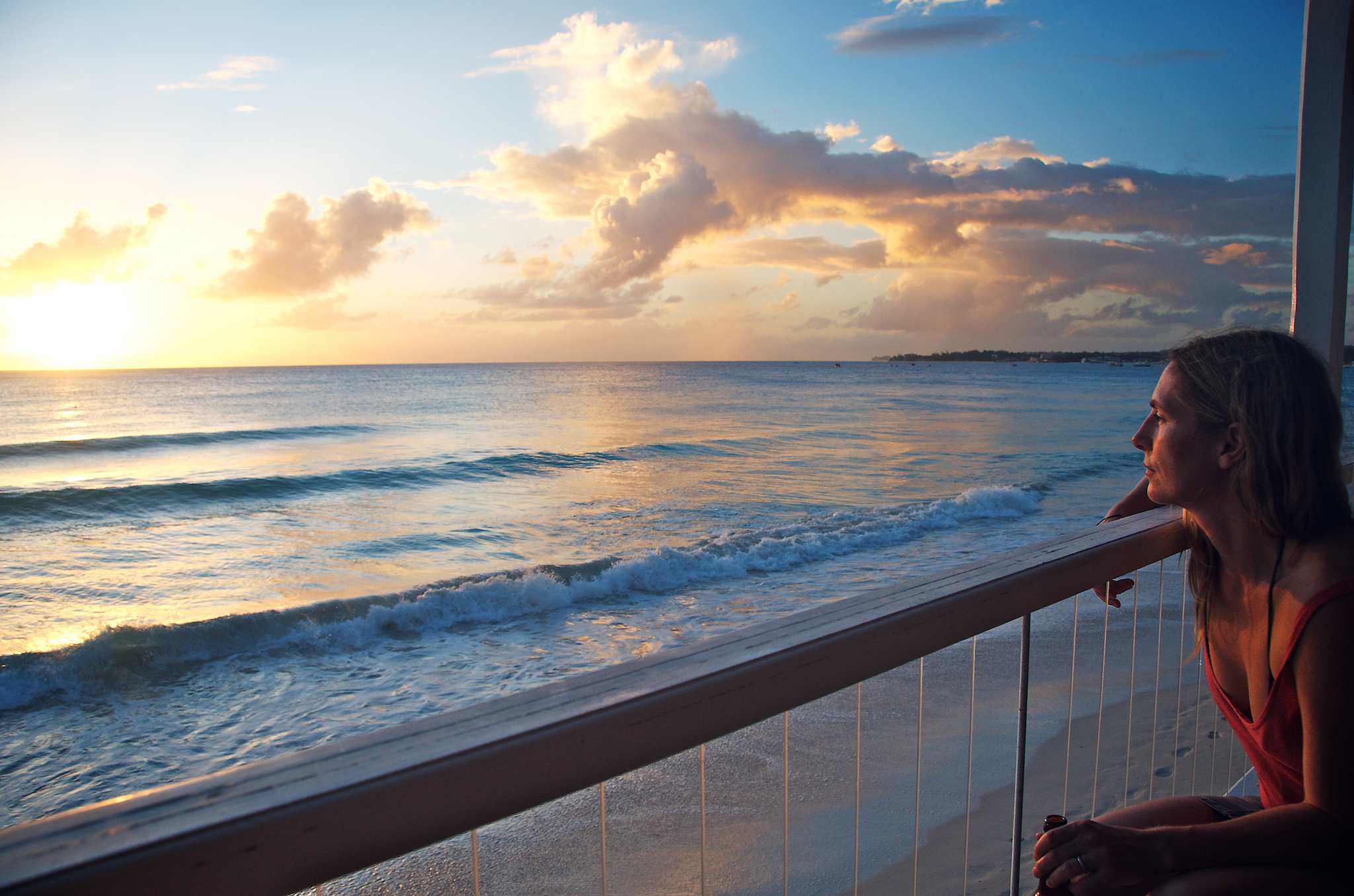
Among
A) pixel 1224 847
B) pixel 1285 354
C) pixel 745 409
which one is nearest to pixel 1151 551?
pixel 1285 354

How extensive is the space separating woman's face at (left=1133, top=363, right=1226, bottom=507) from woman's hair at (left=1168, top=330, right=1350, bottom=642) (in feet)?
0.09

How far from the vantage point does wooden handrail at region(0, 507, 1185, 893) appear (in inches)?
21.1

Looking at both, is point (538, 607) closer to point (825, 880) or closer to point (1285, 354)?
point (825, 880)

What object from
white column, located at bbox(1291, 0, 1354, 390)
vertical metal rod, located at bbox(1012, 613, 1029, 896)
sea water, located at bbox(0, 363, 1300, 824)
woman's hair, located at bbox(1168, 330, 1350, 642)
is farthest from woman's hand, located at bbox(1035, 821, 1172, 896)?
sea water, located at bbox(0, 363, 1300, 824)

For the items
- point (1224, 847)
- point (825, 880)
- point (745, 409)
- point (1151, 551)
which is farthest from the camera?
point (745, 409)

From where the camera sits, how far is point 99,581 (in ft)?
32.8

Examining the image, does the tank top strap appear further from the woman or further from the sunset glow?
the sunset glow

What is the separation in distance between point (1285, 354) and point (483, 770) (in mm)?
1545

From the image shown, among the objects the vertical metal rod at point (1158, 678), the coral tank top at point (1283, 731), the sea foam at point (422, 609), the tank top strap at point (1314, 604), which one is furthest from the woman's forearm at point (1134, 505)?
the sea foam at point (422, 609)

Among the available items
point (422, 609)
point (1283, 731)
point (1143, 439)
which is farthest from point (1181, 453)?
point (422, 609)

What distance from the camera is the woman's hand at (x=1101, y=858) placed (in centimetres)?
118

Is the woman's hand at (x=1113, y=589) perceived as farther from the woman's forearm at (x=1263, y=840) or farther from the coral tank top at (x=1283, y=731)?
the woman's forearm at (x=1263, y=840)

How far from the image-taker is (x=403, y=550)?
1127cm

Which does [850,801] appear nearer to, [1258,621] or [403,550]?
[1258,621]
